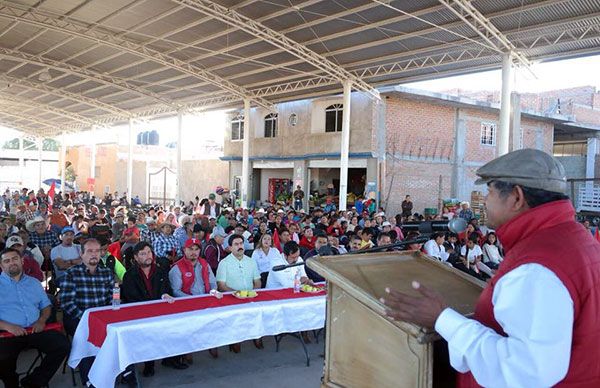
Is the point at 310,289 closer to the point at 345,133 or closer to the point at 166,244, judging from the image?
the point at 166,244

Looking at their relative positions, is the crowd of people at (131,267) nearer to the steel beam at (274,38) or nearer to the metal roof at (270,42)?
the metal roof at (270,42)

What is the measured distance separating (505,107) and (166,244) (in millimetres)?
9018

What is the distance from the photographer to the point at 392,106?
1897cm

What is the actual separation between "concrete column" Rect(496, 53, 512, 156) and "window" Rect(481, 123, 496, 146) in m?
9.61

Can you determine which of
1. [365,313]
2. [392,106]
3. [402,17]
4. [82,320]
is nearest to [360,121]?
[392,106]

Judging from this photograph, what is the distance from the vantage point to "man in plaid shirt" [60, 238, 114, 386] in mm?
4578

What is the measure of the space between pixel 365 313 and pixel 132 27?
14768 mm

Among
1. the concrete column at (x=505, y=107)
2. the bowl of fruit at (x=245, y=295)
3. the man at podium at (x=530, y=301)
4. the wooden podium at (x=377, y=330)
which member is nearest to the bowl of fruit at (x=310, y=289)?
the bowl of fruit at (x=245, y=295)

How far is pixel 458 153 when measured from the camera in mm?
20734

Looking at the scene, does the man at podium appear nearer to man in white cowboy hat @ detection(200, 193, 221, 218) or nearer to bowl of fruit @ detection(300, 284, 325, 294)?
bowl of fruit @ detection(300, 284, 325, 294)

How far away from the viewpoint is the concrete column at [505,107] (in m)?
11.8

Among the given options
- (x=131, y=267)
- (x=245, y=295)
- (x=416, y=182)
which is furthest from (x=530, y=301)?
(x=416, y=182)

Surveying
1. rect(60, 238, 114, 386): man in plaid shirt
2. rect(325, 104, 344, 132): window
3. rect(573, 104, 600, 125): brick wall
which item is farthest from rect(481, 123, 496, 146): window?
rect(60, 238, 114, 386): man in plaid shirt

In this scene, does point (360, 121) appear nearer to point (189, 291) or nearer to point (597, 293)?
point (189, 291)
